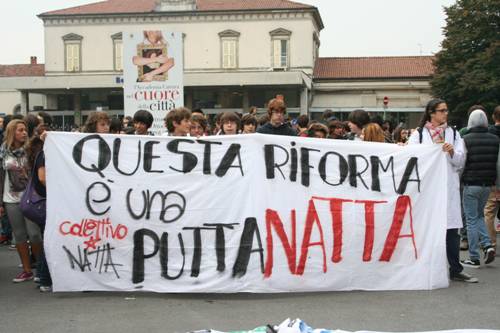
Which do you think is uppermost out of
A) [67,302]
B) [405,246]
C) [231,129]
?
[231,129]

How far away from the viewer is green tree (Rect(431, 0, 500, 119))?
4821 centimetres

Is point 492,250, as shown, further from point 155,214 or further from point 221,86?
point 221,86

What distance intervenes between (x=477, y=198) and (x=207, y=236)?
355 centimetres

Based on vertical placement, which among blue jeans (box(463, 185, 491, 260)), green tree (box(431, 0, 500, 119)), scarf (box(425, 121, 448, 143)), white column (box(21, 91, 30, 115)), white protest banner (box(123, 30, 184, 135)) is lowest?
blue jeans (box(463, 185, 491, 260))

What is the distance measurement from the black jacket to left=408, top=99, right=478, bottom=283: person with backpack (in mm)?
996

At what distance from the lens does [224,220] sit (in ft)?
21.6

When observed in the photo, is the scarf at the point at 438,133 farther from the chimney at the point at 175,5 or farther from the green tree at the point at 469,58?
the chimney at the point at 175,5

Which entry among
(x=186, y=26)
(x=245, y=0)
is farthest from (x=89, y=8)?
(x=245, y=0)

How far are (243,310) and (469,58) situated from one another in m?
47.5

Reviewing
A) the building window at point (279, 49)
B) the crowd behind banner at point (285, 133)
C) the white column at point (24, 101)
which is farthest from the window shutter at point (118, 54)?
the crowd behind banner at point (285, 133)

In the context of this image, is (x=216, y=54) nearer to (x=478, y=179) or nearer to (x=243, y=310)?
(x=478, y=179)

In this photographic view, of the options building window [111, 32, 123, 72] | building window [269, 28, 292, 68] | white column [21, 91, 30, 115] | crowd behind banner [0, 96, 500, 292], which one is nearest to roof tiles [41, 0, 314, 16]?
building window [111, 32, 123, 72]

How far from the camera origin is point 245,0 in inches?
2564

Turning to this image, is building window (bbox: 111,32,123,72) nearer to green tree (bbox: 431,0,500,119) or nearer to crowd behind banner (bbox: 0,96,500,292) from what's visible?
green tree (bbox: 431,0,500,119)
